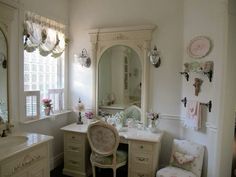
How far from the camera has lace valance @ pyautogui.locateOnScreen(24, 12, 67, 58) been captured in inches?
102

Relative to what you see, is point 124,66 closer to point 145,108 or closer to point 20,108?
point 145,108

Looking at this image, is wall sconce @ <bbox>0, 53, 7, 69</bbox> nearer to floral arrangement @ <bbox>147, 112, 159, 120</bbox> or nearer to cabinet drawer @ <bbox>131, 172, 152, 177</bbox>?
floral arrangement @ <bbox>147, 112, 159, 120</bbox>

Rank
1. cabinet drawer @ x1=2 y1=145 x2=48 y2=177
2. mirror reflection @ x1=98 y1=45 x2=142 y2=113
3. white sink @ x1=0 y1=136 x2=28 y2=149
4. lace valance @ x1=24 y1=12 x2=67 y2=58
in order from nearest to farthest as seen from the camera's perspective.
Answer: cabinet drawer @ x1=2 y1=145 x2=48 y2=177, white sink @ x1=0 y1=136 x2=28 y2=149, lace valance @ x1=24 y1=12 x2=67 y2=58, mirror reflection @ x1=98 y1=45 x2=142 y2=113

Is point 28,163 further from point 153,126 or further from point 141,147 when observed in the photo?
point 153,126

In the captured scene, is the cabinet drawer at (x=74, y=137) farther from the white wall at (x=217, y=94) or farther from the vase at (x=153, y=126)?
the white wall at (x=217, y=94)

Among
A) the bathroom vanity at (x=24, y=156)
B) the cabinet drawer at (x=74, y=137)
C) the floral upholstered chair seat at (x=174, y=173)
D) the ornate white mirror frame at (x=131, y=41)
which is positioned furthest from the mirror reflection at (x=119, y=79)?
the bathroom vanity at (x=24, y=156)

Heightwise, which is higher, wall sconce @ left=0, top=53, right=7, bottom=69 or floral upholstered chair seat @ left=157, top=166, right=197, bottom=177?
wall sconce @ left=0, top=53, right=7, bottom=69

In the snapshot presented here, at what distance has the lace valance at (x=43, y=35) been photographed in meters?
2.60

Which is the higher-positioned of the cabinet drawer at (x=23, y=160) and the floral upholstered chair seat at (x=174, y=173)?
the cabinet drawer at (x=23, y=160)

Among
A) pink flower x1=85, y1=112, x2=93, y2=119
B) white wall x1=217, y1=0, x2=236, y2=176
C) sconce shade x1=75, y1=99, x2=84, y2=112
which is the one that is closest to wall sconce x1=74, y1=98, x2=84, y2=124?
sconce shade x1=75, y1=99, x2=84, y2=112

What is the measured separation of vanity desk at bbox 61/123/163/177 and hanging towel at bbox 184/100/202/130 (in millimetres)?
431

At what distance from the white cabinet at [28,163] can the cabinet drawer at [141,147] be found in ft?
3.53

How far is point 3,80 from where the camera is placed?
230cm

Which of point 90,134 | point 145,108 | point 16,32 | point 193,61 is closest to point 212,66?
point 193,61
